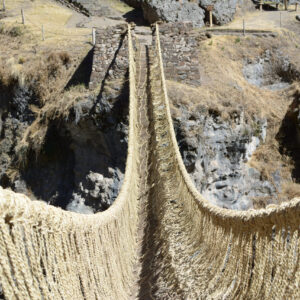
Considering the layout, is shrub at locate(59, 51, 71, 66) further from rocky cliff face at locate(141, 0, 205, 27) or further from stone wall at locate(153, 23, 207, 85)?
rocky cliff face at locate(141, 0, 205, 27)

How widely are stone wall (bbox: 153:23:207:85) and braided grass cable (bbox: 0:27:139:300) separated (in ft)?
28.3

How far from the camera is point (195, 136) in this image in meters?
10.6

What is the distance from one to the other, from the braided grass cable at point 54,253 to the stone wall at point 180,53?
28.3 feet

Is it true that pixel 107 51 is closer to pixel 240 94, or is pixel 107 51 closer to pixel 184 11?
pixel 240 94

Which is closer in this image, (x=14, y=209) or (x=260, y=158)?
(x=14, y=209)

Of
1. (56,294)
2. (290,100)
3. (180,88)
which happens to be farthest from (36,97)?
(56,294)

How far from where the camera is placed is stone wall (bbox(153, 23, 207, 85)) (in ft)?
38.9

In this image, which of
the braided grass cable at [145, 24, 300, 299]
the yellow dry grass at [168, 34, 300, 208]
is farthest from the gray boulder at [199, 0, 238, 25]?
the braided grass cable at [145, 24, 300, 299]

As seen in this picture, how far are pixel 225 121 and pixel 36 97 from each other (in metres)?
5.55

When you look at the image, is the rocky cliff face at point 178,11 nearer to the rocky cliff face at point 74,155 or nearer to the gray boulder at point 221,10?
the gray boulder at point 221,10

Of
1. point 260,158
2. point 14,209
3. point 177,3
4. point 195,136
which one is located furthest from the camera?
point 177,3

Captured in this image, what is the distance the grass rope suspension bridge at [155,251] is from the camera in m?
1.95

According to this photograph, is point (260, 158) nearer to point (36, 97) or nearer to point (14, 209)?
point (36, 97)

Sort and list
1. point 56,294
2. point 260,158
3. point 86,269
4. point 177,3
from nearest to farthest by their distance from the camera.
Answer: point 56,294 → point 86,269 → point 260,158 → point 177,3
